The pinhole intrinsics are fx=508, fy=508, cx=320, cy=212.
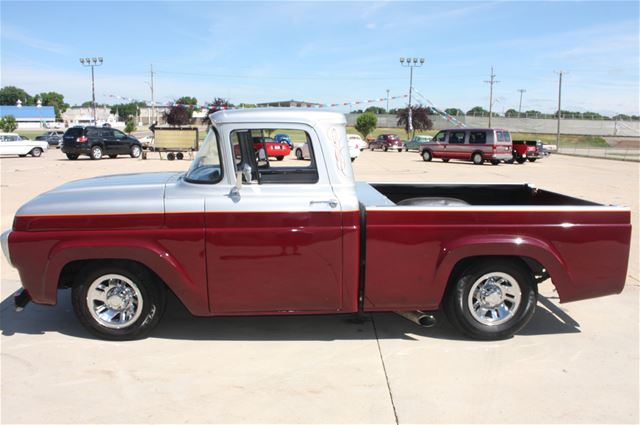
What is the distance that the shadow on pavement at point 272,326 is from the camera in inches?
181

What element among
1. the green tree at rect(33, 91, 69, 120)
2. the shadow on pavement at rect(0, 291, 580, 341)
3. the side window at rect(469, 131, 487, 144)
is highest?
the green tree at rect(33, 91, 69, 120)

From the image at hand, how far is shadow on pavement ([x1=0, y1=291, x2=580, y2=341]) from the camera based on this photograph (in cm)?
459

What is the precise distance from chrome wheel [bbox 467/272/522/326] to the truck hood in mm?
2786

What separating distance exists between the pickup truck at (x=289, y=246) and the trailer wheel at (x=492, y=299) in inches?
0.4

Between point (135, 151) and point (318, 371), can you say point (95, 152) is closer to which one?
point (135, 151)

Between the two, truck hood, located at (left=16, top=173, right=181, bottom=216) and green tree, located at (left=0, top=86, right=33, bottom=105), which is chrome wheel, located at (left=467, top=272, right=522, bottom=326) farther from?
green tree, located at (left=0, top=86, right=33, bottom=105)

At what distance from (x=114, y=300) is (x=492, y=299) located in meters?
3.26

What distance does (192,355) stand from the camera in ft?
13.7

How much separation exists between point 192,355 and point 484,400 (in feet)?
7.52

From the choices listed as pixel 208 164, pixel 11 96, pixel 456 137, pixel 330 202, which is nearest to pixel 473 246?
pixel 330 202

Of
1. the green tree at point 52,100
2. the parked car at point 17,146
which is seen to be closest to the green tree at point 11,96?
the green tree at point 52,100

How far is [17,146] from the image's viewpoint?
30.4m

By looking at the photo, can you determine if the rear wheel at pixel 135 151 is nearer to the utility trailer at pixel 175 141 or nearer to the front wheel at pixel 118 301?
the utility trailer at pixel 175 141

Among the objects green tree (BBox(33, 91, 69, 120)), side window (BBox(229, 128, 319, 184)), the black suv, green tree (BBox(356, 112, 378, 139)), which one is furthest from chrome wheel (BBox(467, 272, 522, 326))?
green tree (BBox(33, 91, 69, 120))
